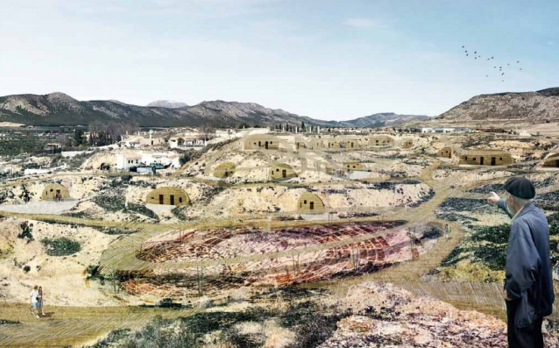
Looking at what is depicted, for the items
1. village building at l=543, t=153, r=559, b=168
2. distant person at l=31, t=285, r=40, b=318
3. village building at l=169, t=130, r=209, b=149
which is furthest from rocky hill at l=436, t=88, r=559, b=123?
distant person at l=31, t=285, r=40, b=318

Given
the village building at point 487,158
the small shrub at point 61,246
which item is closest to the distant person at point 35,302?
the small shrub at point 61,246

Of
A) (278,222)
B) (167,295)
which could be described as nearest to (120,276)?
(167,295)

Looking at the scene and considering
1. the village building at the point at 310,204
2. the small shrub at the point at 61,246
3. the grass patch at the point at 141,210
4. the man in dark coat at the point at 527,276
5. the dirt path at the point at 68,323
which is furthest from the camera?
the village building at the point at 310,204

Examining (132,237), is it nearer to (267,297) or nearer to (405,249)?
(267,297)

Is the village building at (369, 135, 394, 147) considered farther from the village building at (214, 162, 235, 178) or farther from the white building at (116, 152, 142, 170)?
the white building at (116, 152, 142, 170)

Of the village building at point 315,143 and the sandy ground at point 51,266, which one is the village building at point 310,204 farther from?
the village building at point 315,143
